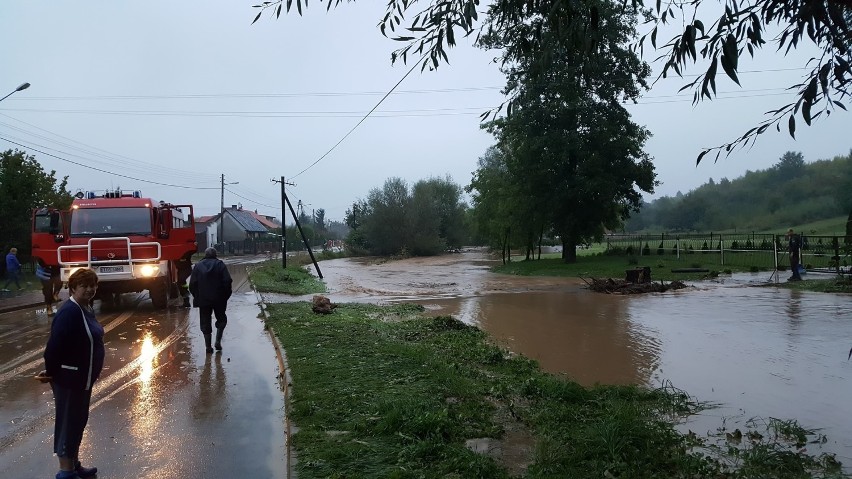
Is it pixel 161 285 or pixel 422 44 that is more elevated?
pixel 422 44

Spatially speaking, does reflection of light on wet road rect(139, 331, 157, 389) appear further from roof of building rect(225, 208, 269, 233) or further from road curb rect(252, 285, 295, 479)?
roof of building rect(225, 208, 269, 233)

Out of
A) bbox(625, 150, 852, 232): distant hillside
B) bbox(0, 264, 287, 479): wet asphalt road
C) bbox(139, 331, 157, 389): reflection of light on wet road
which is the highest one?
bbox(625, 150, 852, 232): distant hillside

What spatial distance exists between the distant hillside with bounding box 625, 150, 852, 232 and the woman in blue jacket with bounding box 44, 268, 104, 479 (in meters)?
33.7

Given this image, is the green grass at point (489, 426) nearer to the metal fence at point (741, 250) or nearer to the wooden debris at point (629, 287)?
the wooden debris at point (629, 287)

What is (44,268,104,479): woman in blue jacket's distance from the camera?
4.58 meters

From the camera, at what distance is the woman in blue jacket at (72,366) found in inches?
180

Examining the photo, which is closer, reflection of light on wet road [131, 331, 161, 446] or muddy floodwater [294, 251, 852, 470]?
reflection of light on wet road [131, 331, 161, 446]

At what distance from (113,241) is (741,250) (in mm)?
29543

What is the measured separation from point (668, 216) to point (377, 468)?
178 feet

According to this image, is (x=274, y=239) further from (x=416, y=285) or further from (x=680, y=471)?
(x=680, y=471)

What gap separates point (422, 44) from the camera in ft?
17.2

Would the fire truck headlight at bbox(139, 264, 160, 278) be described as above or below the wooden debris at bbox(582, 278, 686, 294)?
above

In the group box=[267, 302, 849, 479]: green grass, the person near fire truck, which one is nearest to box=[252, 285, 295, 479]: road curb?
box=[267, 302, 849, 479]: green grass

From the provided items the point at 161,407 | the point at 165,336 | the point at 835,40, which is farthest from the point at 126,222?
the point at 835,40
